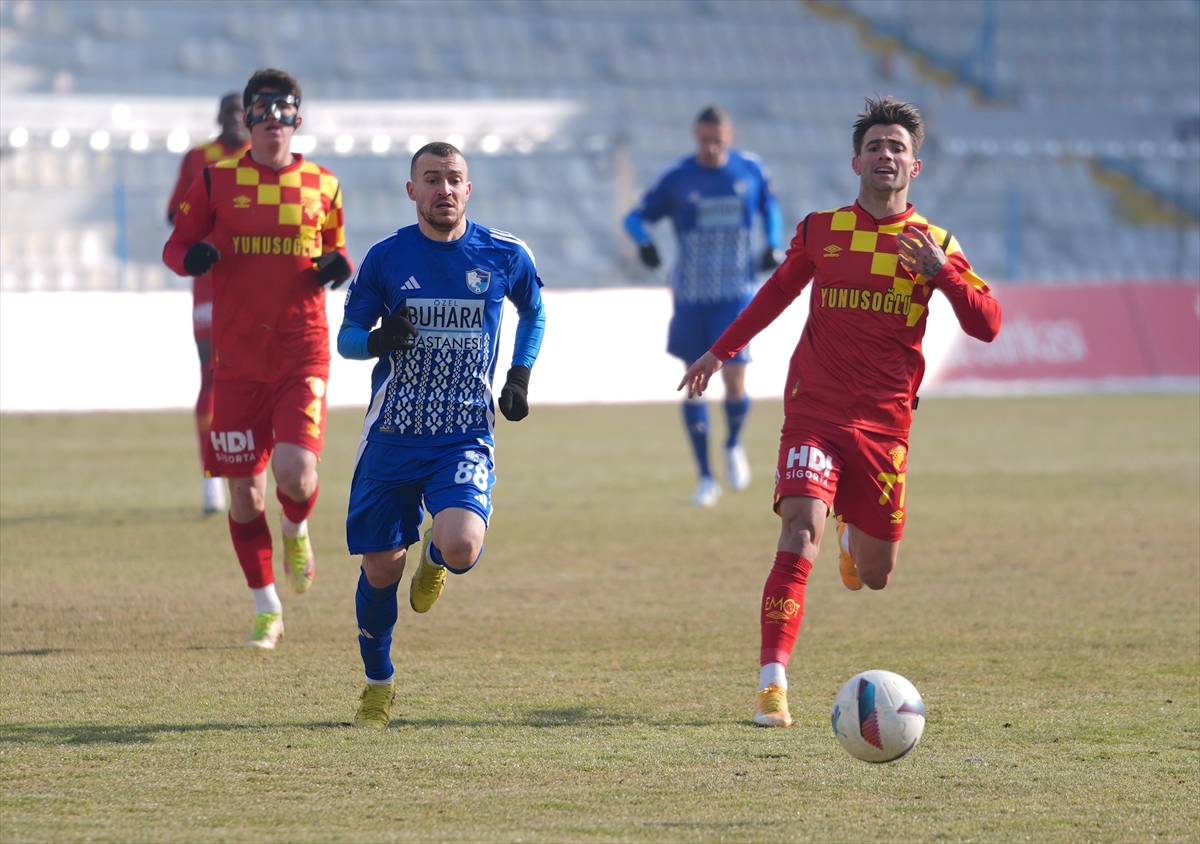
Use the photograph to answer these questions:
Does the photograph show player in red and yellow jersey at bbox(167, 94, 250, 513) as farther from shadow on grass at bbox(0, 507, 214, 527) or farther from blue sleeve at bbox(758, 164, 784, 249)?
blue sleeve at bbox(758, 164, 784, 249)

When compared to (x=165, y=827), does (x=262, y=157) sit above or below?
above

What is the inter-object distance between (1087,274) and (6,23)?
18.4 meters

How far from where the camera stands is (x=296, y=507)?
7117 mm

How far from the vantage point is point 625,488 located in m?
12.4

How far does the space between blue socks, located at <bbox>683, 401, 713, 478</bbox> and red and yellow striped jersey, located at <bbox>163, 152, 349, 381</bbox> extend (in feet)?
16.3

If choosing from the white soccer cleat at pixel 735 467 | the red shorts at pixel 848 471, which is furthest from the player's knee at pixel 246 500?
the white soccer cleat at pixel 735 467

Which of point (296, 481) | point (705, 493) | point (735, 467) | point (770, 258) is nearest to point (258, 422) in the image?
point (296, 481)

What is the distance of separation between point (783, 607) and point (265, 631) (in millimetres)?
2391

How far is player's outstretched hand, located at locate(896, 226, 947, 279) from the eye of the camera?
546cm

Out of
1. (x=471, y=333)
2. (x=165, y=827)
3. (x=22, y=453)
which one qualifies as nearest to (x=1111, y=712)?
(x=471, y=333)

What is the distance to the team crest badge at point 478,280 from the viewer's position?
18.1 feet

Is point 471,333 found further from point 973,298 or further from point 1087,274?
point 1087,274

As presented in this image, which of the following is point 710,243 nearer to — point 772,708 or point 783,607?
point 783,607

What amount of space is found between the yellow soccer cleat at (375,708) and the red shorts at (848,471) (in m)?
1.49
